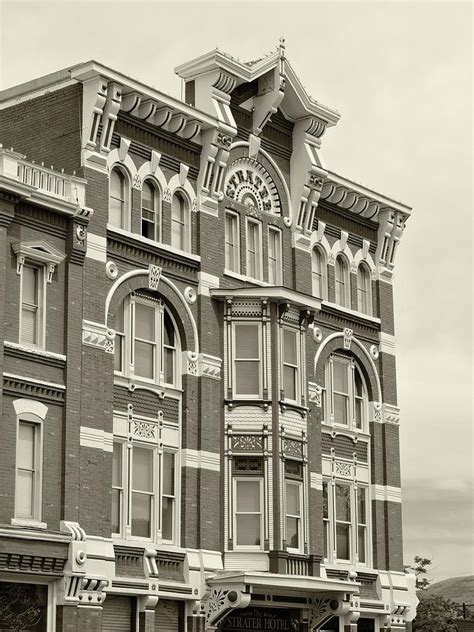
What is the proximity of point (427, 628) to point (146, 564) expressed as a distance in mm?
39091

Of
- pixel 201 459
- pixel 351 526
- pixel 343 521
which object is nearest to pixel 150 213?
pixel 201 459

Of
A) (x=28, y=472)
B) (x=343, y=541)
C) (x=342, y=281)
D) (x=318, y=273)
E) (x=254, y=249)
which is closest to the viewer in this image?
(x=28, y=472)

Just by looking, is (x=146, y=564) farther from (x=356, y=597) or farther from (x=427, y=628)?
(x=427, y=628)

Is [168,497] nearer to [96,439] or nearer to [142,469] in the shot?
[142,469]

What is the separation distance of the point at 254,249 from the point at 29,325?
32.3ft

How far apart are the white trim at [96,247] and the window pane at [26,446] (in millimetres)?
5019

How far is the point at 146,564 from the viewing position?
3331 centimetres

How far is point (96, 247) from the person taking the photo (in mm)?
33625

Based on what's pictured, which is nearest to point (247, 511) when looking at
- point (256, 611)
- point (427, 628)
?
point (256, 611)

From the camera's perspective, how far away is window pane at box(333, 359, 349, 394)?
41.7 m

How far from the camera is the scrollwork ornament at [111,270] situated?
3406cm

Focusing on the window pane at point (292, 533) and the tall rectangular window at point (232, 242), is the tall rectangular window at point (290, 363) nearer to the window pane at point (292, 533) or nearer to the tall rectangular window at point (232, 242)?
the tall rectangular window at point (232, 242)

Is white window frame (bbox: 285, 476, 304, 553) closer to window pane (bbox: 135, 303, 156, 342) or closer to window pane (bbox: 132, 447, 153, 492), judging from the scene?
window pane (bbox: 132, 447, 153, 492)

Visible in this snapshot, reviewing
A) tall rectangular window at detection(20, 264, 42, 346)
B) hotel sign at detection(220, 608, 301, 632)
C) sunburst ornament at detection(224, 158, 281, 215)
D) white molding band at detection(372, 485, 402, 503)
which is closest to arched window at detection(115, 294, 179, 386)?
tall rectangular window at detection(20, 264, 42, 346)
